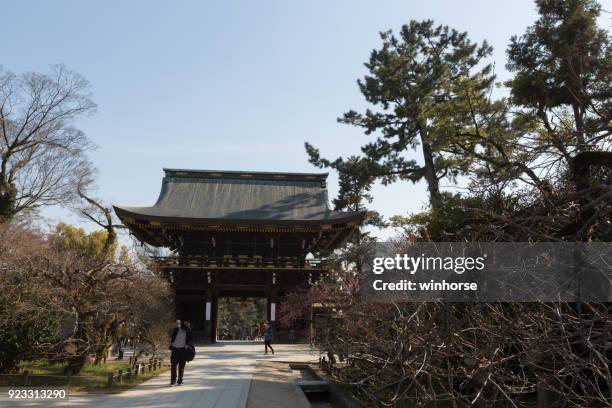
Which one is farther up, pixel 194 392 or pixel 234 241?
pixel 234 241

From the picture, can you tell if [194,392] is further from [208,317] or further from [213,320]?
[213,320]

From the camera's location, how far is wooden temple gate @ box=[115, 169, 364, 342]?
23625mm

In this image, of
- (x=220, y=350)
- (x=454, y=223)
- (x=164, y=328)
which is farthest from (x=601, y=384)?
(x=220, y=350)

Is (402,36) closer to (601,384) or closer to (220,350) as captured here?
(220,350)

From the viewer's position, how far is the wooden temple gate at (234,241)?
2362 centimetres

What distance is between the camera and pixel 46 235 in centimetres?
3088

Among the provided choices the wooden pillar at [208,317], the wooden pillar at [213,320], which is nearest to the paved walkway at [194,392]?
the wooden pillar at [208,317]

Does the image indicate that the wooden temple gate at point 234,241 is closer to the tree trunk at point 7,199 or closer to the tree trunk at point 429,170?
the tree trunk at point 429,170

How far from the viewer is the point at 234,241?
987 inches

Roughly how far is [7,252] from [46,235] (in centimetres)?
2025

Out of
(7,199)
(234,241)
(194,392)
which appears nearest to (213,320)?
→ (234,241)

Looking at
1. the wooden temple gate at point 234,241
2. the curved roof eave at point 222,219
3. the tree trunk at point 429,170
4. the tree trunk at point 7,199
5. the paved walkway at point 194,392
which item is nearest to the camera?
the paved walkway at point 194,392

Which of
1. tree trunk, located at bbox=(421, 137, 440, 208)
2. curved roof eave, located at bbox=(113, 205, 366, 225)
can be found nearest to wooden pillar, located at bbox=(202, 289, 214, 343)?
curved roof eave, located at bbox=(113, 205, 366, 225)

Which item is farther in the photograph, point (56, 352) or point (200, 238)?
point (200, 238)
